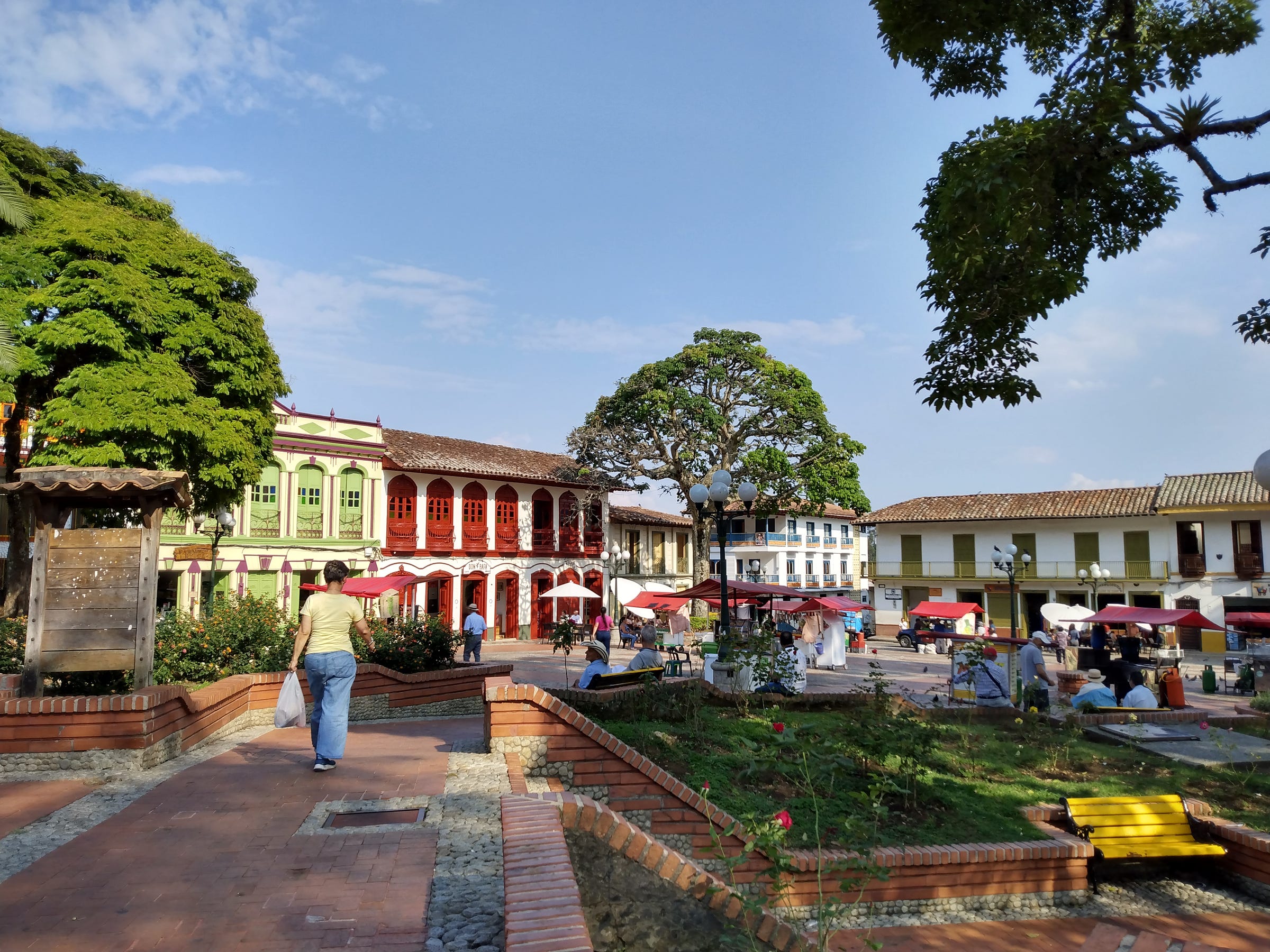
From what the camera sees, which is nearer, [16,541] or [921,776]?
[921,776]

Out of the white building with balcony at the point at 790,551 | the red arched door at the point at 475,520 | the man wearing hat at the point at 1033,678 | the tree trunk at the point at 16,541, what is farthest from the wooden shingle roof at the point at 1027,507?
the tree trunk at the point at 16,541

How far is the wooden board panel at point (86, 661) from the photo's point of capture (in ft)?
20.2

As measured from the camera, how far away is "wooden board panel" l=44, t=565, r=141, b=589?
6.25 metres

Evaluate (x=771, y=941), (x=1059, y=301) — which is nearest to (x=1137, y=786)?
(x=1059, y=301)

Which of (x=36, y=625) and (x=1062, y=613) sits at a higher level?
(x=36, y=625)

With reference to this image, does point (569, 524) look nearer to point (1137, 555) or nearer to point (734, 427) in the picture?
point (734, 427)

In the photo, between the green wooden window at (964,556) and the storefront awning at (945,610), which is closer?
the storefront awning at (945,610)

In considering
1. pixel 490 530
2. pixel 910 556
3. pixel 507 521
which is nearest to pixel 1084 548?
pixel 910 556

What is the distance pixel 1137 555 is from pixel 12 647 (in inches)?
1557

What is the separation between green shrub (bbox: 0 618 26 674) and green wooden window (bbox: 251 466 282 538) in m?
16.2

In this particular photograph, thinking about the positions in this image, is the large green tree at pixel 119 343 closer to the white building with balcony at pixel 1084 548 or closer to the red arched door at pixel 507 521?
the red arched door at pixel 507 521

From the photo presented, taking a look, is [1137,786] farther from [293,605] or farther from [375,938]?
[293,605]

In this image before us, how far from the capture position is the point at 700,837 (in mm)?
5238

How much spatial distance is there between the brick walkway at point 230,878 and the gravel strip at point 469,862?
0.09 metres
